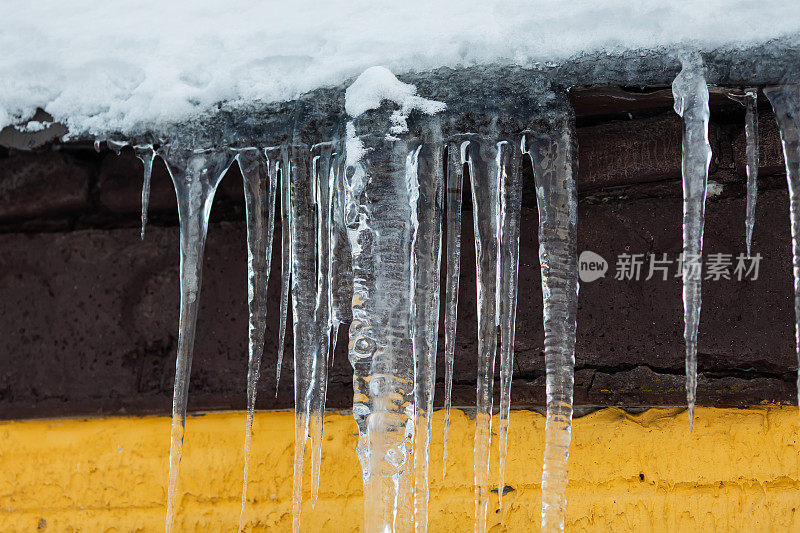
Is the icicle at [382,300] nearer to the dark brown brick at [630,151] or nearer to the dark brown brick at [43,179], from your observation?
the dark brown brick at [630,151]

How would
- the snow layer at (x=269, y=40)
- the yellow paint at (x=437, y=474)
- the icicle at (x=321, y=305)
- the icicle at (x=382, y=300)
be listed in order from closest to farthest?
the snow layer at (x=269, y=40)
the icicle at (x=382, y=300)
the icicle at (x=321, y=305)
the yellow paint at (x=437, y=474)

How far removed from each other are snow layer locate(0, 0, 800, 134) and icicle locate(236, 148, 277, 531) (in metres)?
0.19

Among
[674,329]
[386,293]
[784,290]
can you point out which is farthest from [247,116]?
[784,290]

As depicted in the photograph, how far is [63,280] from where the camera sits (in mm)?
1653

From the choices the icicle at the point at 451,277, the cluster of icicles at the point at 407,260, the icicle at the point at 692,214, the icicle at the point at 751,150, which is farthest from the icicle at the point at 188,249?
the icicle at the point at 751,150

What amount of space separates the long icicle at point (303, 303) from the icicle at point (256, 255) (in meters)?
0.08

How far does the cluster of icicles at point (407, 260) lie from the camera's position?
1.30 meters

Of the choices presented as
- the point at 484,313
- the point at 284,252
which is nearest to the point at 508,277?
the point at 484,313

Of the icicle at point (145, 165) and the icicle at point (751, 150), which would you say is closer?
the icicle at point (751, 150)

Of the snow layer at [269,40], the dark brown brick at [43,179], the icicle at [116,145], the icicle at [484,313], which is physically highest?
the snow layer at [269,40]

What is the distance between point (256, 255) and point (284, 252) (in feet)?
0.21

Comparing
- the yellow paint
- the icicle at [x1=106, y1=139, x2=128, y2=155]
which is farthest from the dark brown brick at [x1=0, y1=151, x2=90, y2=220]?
the yellow paint

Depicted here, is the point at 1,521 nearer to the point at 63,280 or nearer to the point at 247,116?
the point at 63,280

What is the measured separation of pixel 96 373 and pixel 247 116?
748 mm
